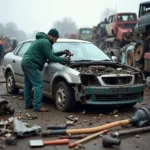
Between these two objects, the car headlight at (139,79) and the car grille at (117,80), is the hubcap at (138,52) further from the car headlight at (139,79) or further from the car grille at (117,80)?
the car grille at (117,80)

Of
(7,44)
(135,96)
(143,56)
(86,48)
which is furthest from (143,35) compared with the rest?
(7,44)

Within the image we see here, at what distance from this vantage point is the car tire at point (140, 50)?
11.1 meters

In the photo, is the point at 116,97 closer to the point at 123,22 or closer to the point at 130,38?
the point at 130,38

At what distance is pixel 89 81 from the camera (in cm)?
605

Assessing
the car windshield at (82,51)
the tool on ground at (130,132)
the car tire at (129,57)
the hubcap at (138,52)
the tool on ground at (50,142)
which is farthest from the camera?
the car tire at (129,57)

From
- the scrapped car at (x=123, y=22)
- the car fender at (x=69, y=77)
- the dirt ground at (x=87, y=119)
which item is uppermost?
the scrapped car at (x=123, y=22)

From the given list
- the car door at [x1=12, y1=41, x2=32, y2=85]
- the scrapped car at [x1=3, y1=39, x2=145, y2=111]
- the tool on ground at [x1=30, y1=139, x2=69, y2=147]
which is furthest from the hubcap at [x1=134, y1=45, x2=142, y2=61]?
the tool on ground at [x1=30, y1=139, x2=69, y2=147]

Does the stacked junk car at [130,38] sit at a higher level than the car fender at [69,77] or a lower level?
higher

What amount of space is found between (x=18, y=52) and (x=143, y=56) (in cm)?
494

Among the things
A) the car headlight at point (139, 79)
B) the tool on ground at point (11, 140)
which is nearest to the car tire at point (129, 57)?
the car headlight at point (139, 79)

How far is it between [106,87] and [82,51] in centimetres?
154

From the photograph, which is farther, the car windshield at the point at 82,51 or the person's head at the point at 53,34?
the car windshield at the point at 82,51

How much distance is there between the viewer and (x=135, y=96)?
630cm

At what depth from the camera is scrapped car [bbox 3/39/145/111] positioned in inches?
232
